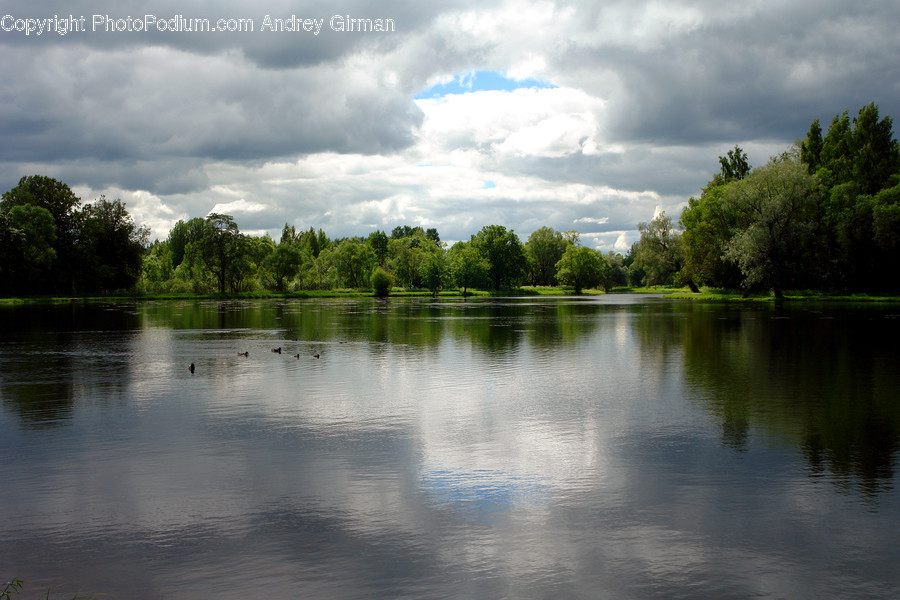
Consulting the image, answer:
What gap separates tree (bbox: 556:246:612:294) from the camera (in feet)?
534

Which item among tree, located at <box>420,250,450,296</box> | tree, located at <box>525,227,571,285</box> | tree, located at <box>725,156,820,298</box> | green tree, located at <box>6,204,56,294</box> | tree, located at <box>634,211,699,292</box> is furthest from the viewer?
tree, located at <box>525,227,571,285</box>

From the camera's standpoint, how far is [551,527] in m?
9.37

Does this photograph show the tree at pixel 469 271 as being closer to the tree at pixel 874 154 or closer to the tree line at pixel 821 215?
the tree line at pixel 821 215

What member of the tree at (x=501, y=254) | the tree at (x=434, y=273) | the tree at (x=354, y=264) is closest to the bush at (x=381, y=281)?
the tree at (x=354, y=264)

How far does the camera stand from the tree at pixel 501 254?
163m

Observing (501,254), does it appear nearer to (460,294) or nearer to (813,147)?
(460,294)

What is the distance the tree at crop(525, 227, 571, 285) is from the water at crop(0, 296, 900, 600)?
15874 centimetres

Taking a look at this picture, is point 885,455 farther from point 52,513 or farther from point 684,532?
point 52,513

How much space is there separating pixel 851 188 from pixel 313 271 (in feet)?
353

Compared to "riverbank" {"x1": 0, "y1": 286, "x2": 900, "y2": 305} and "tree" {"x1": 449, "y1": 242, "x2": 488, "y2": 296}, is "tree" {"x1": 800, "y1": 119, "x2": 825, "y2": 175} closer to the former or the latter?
"riverbank" {"x1": 0, "y1": 286, "x2": 900, "y2": 305}

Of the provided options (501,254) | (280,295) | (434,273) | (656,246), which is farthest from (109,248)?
(656,246)

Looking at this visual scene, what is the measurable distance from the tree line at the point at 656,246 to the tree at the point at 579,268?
1.07 ft

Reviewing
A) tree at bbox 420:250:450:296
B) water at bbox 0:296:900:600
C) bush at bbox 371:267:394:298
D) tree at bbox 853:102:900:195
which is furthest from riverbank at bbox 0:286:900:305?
water at bbox 0:296:900:600

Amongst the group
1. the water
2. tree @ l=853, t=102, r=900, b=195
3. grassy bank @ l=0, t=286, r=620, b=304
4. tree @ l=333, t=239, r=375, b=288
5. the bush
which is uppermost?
tree @ l=853, t=102, r=900, b=195
